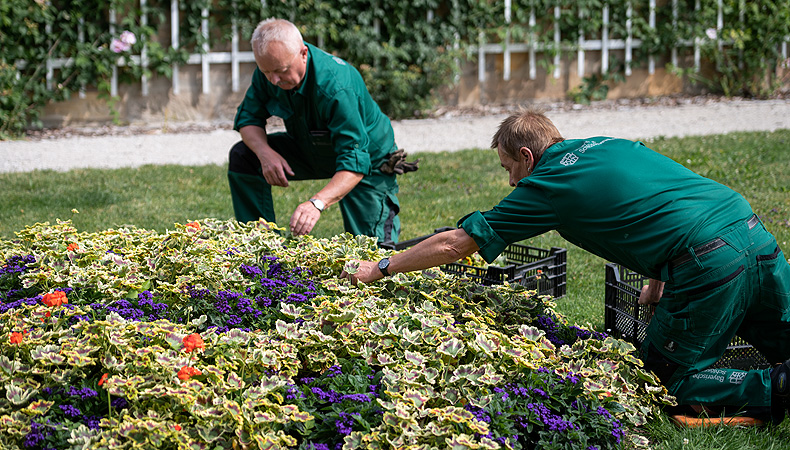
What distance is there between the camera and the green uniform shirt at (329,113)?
14.6ft

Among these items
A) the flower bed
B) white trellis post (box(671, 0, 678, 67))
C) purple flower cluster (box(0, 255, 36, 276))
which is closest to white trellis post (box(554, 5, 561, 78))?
white trellis post (box(671, 0, 678, 67))

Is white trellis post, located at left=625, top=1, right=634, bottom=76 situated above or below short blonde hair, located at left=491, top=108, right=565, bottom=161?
above

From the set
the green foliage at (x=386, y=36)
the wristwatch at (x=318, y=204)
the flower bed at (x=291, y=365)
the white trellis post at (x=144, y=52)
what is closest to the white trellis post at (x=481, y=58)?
the green foliage at (x=386, y=36)

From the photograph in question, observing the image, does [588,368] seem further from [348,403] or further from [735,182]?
[735,182]

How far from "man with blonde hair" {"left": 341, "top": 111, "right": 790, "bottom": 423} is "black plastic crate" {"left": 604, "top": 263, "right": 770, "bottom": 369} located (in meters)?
0.29

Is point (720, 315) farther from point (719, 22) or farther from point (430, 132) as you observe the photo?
point (719, 22)

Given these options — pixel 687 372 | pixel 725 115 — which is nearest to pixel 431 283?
pixel 687 372

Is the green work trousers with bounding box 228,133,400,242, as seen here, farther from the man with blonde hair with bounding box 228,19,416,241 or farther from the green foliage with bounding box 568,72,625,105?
the green foliage with bounding box 568,72,625,105

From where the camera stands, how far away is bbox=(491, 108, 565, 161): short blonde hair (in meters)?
3.08

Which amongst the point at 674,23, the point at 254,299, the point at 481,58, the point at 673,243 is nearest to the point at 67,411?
the point at 254,299

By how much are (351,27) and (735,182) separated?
199 inches

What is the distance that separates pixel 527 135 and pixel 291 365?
1275 mm

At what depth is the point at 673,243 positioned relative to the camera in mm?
2873

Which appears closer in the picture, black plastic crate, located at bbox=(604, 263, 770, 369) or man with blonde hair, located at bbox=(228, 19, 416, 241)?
black plastic crate, located at bbox=(604, 263, 770, 369)
